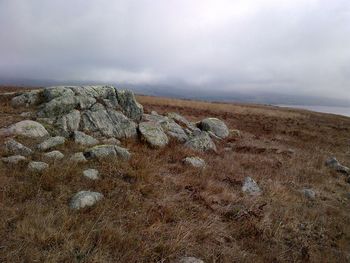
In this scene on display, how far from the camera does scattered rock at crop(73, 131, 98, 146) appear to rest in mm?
11893

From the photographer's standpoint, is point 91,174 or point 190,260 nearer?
point 190,260

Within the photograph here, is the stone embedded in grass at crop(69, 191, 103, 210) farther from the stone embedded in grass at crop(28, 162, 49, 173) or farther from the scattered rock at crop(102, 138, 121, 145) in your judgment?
the scattered rock at crop(102, 138, 121, 145)

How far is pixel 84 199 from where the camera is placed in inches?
276

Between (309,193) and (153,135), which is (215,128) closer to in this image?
(153,135)

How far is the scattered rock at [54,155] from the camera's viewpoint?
9.52 m

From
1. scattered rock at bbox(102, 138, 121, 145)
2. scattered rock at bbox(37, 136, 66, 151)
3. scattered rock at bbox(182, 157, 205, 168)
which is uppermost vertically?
scattered rock at bbox(37, 136, 66, 151)

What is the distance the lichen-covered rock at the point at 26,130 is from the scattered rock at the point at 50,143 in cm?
96

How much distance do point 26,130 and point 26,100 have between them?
192 inches

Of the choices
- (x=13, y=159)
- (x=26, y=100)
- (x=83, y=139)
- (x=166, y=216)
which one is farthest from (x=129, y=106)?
(x=166, y=216)

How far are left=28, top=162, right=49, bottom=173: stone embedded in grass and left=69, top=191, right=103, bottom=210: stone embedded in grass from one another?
1.71 meters

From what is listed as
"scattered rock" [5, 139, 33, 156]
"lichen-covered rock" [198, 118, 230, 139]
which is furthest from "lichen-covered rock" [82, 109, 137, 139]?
"lichen-covered rock" [198, 118, 230, 139]

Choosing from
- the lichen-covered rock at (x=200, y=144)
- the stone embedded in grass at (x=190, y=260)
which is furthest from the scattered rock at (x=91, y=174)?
the lichen-covered rock at (x=200, y=144)

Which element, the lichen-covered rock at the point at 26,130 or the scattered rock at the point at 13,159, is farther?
the lichen-covered rock at the point at 26,130

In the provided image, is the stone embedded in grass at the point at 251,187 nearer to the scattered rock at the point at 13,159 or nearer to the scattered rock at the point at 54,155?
the scattered rock at the point at 54,155
